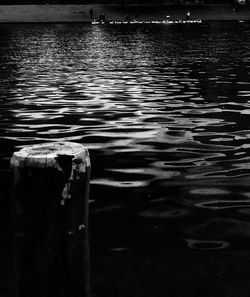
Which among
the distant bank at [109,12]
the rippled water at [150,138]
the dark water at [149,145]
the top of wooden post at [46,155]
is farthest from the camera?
the distant bank at [109,12]

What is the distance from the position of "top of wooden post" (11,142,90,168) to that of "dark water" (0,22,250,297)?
2.15 metres

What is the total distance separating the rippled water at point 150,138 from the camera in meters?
6.73

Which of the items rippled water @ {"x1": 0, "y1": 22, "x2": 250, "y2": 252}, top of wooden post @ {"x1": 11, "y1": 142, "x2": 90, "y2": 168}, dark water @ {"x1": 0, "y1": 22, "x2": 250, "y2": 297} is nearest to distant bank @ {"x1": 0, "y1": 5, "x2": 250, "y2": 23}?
rippled water @ {"x1": 0, "y1": 22, "x2": 250, "y2": 252}

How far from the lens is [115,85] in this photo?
19844 mm

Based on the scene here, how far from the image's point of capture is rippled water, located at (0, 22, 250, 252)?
6730 mm

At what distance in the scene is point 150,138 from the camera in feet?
37.2

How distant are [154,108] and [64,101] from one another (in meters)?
3.01

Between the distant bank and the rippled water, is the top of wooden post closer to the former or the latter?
the rippled water

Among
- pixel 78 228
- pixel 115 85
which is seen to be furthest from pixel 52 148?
pixel 115 85

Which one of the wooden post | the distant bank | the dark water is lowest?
the dark water

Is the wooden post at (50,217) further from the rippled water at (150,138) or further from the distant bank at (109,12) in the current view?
the distant bank at (109,12)

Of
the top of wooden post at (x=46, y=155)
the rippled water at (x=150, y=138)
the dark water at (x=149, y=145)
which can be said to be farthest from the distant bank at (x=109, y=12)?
the top of wooden post at (x=46, y=155)

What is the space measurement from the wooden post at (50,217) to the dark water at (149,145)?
1.78 meters

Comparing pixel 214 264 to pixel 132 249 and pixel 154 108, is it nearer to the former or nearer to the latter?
pixel 132 249
